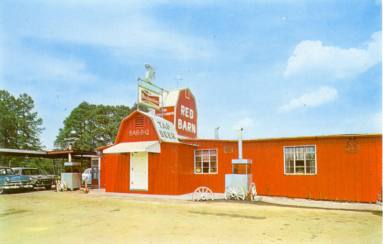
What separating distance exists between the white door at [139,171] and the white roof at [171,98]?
9.37 meters

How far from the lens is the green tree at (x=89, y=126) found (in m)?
56.6

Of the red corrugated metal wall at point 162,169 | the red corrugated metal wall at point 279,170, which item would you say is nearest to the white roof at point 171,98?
the red corrugated metal wall at point 279,170

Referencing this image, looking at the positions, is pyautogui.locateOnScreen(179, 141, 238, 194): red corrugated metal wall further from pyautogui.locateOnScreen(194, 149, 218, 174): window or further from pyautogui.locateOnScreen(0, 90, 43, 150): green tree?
pyautogui.locateOnScreen(0, 90, 43, 150): green tree

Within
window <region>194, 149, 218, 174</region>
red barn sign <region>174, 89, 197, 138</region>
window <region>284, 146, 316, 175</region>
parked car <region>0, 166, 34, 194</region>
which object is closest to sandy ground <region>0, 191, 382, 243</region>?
window <region>284, 146, 316, 175</region>

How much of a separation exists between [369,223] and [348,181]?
5.69 metres

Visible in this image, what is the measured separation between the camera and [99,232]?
9.16 metres

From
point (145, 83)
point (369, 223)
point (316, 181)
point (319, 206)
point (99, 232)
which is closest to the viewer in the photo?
point (99, 232)

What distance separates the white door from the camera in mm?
19547

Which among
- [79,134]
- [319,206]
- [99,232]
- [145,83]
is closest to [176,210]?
[99,232]

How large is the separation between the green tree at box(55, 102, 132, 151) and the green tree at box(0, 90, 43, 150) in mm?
4329

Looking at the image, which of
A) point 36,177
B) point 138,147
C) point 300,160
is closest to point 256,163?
point 300,160

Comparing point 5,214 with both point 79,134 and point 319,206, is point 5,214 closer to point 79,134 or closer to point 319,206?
point 319,206

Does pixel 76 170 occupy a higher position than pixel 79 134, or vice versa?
pixel 79 134

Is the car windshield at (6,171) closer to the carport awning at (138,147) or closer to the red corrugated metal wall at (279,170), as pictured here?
the red corrugated metal wall at (279,170)
